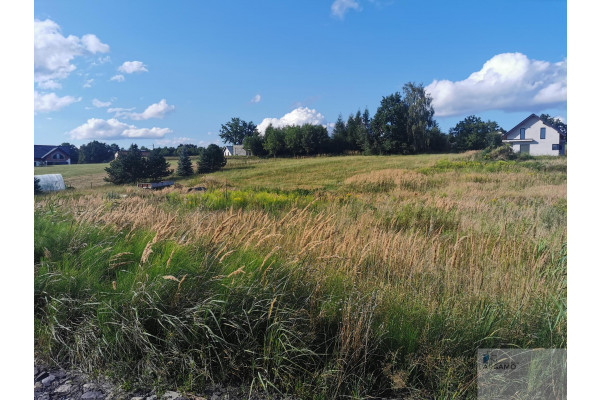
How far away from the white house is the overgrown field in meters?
0.15

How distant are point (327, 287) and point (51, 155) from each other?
3.43m

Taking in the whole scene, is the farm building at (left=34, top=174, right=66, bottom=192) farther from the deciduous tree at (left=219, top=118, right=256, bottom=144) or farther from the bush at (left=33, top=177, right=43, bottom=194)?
the deciduous tree at (left=219, top=118, right=256, bottom=144)

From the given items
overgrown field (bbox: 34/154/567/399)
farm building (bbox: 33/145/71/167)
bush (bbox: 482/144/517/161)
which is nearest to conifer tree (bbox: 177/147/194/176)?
overgrown field (bbox: 34/154/567/399)

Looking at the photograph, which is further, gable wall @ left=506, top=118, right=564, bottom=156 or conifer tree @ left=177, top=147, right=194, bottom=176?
conifer tree @ left=177, top=147, right=194, bottom=176

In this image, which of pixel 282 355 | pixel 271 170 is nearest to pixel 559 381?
pixel 282 355

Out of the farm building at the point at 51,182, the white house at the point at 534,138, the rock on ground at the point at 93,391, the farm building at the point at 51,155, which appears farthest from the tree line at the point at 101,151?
the white house at the point at 534,138

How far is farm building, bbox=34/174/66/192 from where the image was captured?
4161 millimetres

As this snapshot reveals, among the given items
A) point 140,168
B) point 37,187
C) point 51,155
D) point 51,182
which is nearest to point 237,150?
point 140,168

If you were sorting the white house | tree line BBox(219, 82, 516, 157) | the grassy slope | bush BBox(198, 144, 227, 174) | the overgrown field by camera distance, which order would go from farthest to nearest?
bush BBox(198, 144, 227, 174)
the grassy slope
tree line BBox(219, 82, 516, 157)
the white house
the overgrown field

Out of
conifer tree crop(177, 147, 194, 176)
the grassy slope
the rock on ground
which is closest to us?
the rock on ground

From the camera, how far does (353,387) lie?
2.03 meters

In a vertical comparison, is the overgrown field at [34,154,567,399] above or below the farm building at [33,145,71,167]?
below

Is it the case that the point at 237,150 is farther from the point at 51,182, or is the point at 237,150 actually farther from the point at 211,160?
the point at 51,182
